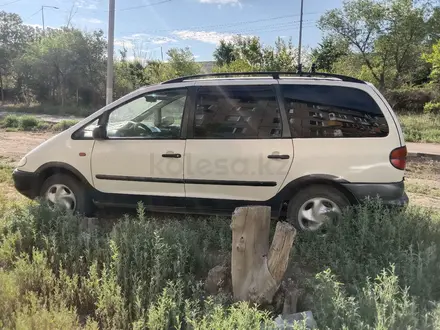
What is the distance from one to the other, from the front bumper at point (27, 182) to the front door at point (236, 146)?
6.74ft

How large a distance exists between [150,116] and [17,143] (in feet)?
32.4

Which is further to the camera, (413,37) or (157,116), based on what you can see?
(413,37)

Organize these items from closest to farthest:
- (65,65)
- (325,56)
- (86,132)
A: 1. (86,132)
2. (65,65)
3. (325,56)

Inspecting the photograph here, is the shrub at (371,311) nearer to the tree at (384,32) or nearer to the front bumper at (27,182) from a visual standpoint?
the front bumper at (27,182)

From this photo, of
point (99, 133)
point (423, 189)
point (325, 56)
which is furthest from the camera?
point (325, 56)

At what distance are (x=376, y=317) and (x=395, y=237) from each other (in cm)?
140

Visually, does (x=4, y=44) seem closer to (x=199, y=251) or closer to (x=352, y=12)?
(x=352, y=12)

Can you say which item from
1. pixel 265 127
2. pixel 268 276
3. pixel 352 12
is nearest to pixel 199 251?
pixel 268 276

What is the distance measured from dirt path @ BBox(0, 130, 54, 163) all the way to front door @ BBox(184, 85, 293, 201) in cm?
694

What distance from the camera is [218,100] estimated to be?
4.31 metres

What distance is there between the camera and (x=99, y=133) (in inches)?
176

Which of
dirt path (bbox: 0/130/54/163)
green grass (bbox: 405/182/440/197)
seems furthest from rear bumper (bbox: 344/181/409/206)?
dirt path (bbox: 0/130/54/163)

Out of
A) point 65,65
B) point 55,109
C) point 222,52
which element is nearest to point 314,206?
point 55,109

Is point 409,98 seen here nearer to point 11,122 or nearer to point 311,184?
point 311,184
